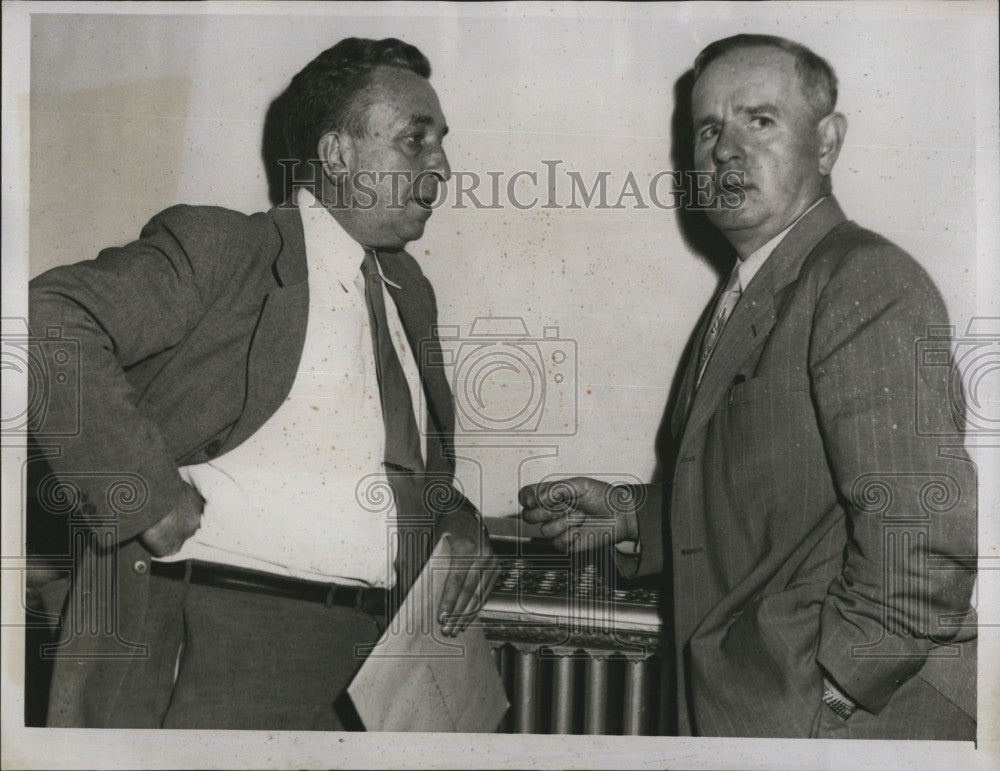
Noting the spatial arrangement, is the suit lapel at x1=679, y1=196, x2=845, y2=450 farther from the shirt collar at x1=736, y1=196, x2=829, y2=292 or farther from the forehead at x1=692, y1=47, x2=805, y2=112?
the forehead at x1=692, y1=47, x2=805, y2=112

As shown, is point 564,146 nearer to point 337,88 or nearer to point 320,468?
point 337,88

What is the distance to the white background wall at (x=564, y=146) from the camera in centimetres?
264

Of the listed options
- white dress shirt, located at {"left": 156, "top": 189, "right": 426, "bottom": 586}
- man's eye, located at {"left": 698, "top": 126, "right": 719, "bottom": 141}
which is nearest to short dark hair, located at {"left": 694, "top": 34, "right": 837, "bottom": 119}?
man's eye, located at {"left": 698, "top": 126, "right": 719, "bottom": 141}

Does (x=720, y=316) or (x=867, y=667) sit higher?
(x=720, y=316)

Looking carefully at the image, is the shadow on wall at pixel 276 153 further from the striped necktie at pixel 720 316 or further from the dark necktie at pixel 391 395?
the striped necktie at pixel 720 316

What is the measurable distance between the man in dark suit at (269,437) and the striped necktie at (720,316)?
58 centimetres

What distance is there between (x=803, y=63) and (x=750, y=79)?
14 centimetres

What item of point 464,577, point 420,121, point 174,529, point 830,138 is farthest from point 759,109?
point 174,529

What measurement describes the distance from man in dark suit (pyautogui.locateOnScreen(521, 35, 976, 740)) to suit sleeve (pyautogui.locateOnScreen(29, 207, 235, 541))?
2.74 ft

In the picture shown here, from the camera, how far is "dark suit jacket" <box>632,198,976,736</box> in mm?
2451

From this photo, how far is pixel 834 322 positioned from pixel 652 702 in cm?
93

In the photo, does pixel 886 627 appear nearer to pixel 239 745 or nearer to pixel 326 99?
pixel 239 745

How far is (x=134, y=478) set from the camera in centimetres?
251

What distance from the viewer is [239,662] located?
2.53 m
